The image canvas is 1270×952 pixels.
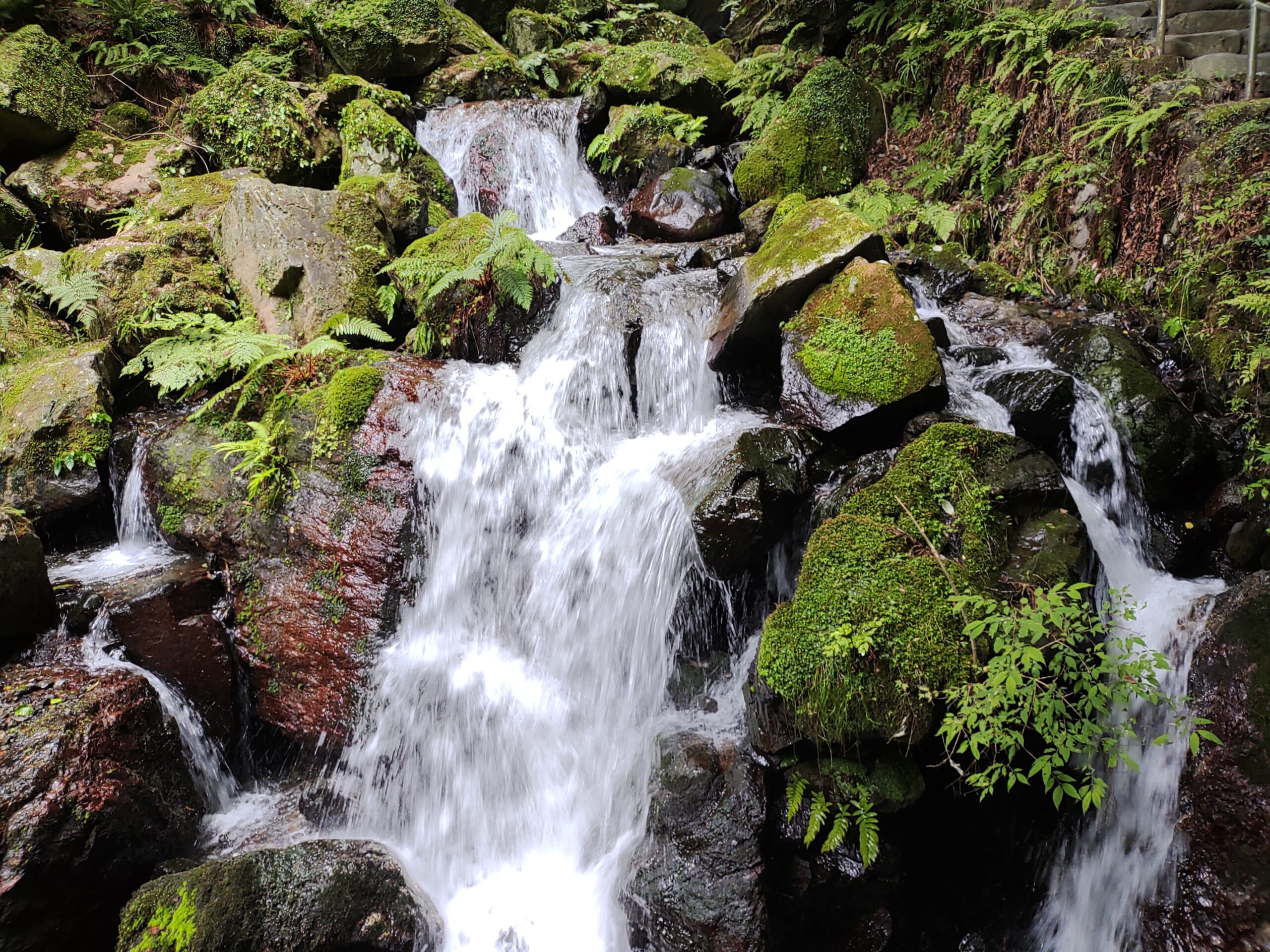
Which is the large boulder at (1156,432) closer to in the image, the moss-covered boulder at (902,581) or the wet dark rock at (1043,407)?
the wet dark rock at (1043,407)

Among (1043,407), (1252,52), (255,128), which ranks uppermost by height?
(255,128)

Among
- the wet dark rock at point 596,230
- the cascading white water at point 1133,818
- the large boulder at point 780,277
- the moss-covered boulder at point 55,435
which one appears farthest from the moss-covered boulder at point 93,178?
the cascading white water at point 1133,818

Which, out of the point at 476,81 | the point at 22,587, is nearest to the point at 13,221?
the point at 22,587

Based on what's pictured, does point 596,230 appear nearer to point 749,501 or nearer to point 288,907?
point 749,501

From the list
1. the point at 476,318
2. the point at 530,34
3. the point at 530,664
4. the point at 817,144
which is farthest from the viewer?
the point at 530,34

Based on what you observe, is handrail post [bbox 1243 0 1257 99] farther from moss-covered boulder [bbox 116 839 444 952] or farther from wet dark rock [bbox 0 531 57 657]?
wet dark rock [bbox 0 531 57 657]

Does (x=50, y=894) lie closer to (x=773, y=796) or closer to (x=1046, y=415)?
(x=773, y=796)

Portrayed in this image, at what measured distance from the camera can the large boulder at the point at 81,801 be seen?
3.29 meters

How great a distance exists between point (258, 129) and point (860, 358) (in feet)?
27.3

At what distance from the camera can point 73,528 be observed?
5637 mm

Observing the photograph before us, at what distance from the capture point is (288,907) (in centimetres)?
339

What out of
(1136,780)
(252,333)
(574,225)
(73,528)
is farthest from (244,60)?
(1136,780)

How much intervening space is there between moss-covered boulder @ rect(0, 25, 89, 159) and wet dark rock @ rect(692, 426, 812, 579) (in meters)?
9.49

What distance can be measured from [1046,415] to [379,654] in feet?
17.3
